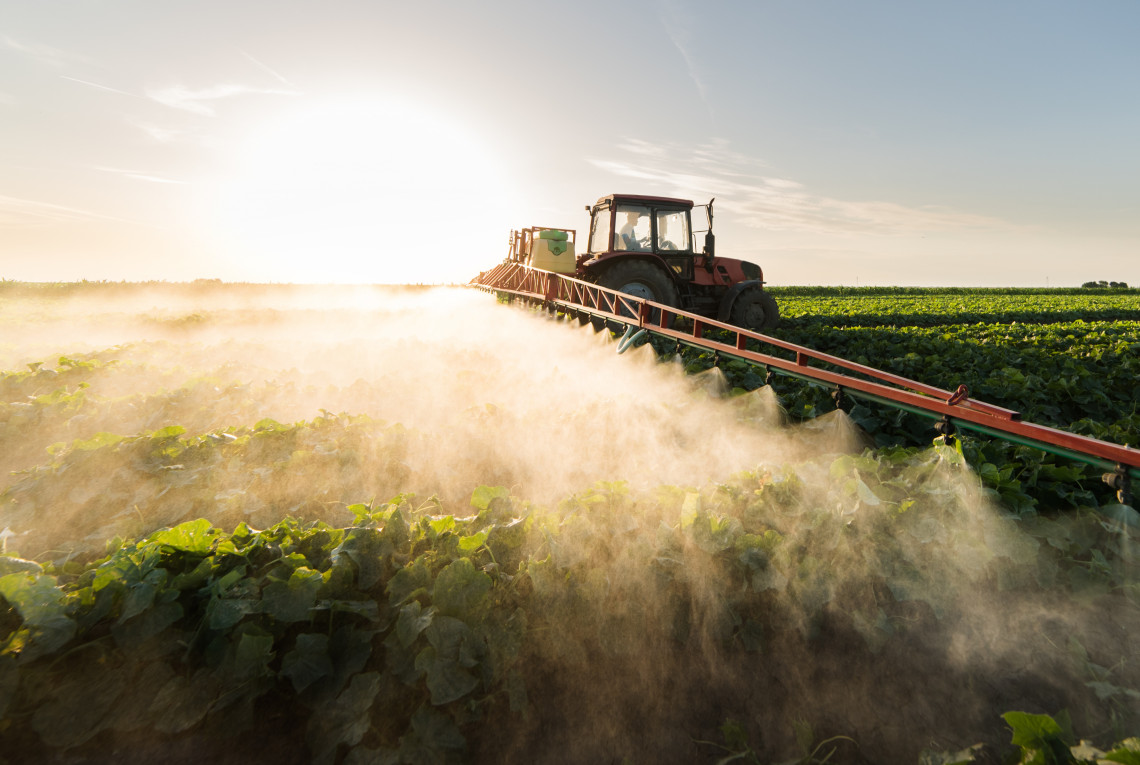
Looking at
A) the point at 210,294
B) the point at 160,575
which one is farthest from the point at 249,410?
the point at 210,294

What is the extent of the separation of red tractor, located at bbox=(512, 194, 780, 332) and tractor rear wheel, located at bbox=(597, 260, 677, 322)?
0.02m

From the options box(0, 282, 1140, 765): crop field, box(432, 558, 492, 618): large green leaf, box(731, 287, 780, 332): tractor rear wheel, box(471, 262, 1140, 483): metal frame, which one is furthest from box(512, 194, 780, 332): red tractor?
Result: box(432, 558, 492, 618): large green leaf

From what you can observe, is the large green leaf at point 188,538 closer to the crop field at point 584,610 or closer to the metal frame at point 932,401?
the crop field at point 584,610

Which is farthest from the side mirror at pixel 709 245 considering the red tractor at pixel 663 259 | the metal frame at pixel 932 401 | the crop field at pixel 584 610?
the crop field at pixel 584 610

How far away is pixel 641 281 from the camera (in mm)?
9672

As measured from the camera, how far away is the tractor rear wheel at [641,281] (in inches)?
371

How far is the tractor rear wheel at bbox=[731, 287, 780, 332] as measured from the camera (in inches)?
413

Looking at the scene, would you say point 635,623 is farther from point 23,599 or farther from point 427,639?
point 23,599

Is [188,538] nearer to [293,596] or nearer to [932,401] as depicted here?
[293,596]

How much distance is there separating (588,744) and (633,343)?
5132 mm

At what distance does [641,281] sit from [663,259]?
834 mm

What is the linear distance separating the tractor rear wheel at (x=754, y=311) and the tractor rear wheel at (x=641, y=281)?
4.52 feet

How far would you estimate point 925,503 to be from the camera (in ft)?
8.87

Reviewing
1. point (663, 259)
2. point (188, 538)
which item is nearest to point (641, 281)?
point (663, 259)
